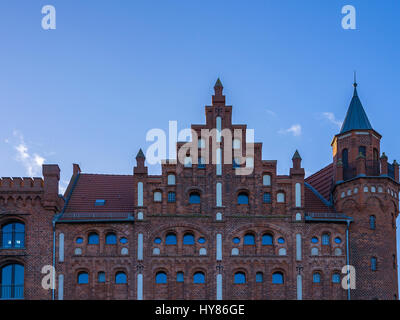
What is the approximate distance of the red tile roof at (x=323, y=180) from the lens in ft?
191

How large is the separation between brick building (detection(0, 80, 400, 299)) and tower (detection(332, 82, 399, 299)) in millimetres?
67

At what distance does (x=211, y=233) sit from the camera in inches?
2121

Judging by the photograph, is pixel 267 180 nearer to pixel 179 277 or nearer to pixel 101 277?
pixel 179 277

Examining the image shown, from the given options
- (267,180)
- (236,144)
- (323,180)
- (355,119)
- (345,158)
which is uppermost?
(355,119)

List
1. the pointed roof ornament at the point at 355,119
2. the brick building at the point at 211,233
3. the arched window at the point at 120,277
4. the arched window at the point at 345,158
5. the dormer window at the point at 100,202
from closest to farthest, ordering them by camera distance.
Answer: the brick building at the point at 211,233, the arched window at the point at 120,277, the dormer window at the point at 100,202, the arched window at the point at 345,158, the pointed roof ornament at the point at 355,119

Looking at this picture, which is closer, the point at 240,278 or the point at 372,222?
the point at 240,278

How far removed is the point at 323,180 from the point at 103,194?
14.2 meters

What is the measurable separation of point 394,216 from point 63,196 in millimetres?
20243

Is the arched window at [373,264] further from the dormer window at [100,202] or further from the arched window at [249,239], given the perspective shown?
the dormer window at [100,202]

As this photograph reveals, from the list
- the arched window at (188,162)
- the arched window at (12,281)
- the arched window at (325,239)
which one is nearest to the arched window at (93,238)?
the arched window at (12,281)

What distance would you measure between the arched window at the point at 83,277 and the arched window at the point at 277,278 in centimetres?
1076

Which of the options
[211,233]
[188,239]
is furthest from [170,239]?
[211,233]

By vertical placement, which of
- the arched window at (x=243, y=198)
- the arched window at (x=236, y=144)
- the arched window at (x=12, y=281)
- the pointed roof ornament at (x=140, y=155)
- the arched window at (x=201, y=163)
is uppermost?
the arched window at (x=236, y=144)
